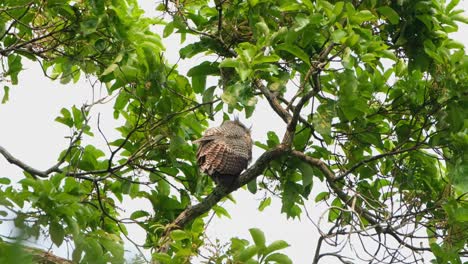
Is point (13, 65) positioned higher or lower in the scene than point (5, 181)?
higher

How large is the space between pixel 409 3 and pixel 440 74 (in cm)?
56

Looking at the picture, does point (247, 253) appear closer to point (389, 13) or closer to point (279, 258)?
point (279, 258)

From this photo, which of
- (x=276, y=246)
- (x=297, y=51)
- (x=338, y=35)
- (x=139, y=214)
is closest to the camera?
(x=276, y=246)

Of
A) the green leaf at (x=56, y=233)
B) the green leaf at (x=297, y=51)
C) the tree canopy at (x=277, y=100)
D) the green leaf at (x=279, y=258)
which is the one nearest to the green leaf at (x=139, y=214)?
the tree canopy at (x=277, y=100)

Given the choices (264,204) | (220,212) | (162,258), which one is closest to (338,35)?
(162,258)

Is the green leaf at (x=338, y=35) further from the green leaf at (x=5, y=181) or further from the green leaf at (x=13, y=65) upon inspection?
the green leaf at (x=13, y=65)

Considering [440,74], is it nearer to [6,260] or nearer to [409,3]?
[409,3]

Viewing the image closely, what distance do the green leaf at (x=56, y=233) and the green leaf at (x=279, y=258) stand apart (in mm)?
1137

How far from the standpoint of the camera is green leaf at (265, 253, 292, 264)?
11.8 feet

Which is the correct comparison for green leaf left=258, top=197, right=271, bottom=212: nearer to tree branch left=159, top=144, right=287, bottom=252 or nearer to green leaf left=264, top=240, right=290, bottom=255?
tree branch left=159, top=144, right=287, bottom=252

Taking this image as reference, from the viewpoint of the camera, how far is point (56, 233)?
13.2 feet

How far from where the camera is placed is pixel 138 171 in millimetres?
6051

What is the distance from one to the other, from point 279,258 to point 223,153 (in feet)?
7.68

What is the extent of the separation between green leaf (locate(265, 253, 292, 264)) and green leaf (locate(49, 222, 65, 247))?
114 centimetres
